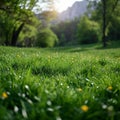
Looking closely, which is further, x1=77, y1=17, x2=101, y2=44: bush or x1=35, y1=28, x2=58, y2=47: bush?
x1=77, y1=17, x2=101, y2=44: bush

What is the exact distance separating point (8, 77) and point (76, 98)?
1.55m

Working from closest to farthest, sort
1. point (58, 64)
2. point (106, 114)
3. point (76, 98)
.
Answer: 1. point (106, 114)
2. point (76, 98)
3. point (58, 64)

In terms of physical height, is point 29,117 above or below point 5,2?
below

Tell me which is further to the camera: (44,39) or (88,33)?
(88,33)

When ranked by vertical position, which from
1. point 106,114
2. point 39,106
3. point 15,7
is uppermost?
point 15,7

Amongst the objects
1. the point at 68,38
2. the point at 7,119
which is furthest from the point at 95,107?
the point at 68,38

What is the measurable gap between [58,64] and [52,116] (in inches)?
163

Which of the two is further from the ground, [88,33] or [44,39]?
[88,33]

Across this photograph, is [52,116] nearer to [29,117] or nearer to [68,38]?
[29,117]

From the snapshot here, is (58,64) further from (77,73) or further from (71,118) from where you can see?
(71,118)

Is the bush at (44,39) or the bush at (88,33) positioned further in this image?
the bush at (88,33)

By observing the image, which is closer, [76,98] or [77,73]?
[76,98]

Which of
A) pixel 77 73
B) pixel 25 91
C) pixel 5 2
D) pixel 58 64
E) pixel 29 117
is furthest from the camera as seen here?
pixel 5 2

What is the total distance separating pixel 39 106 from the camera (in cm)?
308
